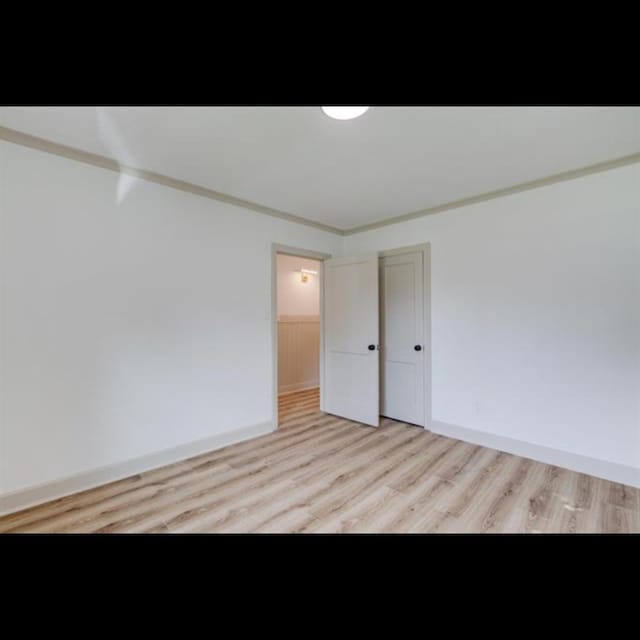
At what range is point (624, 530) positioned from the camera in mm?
1676

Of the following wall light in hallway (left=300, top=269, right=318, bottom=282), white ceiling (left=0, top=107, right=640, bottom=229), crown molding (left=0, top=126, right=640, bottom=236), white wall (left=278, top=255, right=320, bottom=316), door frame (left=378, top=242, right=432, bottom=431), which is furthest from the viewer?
wall light in hallway (left=300, top=269, right=318, bottom=282)

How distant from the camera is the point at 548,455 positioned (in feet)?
8.20

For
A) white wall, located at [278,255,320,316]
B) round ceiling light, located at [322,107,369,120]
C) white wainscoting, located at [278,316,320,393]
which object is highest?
round ceiling light, located at [322,107,369,120]

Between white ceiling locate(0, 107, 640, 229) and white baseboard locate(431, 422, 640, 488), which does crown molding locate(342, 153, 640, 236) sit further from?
white baseboard locate(431, 422, 640, 488)

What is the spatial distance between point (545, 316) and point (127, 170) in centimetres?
348

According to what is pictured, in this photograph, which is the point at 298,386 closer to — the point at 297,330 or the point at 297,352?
the point at 297,352

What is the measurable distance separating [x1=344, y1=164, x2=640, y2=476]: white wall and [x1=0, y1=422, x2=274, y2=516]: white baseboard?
6.97ft

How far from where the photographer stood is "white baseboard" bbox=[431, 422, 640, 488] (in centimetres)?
219

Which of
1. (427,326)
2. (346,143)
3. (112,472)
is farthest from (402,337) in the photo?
(112,472)

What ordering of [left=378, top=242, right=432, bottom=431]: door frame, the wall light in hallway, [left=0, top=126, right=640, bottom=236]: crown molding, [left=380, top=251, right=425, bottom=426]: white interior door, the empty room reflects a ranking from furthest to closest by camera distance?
1. the wall light in hallway
2. [left=380, top=251, right=425, bottom=426]: white interior door
3. [left=378, top=242, right=432, bottom=431]: door frame
4. [left=0, top=126, right=640, bottom=236]: crown molding
5. the empty room

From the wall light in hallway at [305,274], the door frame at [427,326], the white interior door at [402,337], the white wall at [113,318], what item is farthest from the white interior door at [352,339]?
the wall light in hallway at [305,274]

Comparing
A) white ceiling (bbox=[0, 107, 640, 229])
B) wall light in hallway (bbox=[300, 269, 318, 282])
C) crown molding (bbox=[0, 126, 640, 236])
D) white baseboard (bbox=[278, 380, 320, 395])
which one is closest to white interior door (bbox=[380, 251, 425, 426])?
crown molding (bbox=[0, 126, 640, 236])
